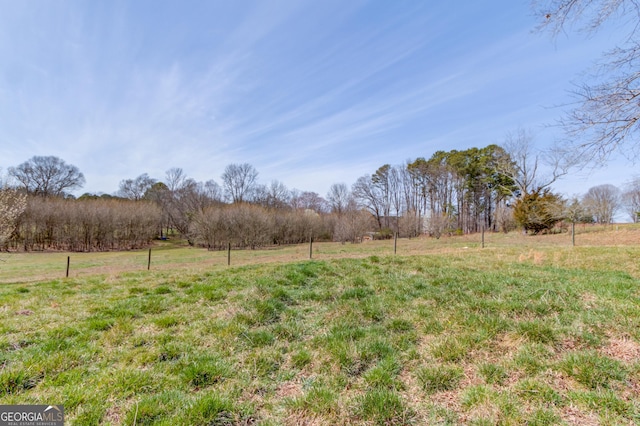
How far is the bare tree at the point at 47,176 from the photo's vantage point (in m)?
37.1

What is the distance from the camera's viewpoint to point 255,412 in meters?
2.08

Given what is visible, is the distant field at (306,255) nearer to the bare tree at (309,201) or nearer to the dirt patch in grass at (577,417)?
the dirt patch in grass at (577,417)

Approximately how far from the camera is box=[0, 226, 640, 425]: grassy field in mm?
1997

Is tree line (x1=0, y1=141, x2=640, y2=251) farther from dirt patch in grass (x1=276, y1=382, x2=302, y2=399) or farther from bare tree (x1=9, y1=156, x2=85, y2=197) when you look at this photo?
dirt patch in grass (x1=276, y1=382, x2=302, y2=399)

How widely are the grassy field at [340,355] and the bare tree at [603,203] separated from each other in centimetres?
3080

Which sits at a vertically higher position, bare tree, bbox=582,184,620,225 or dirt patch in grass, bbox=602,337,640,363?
bare tree, bbox=582,184,620,225

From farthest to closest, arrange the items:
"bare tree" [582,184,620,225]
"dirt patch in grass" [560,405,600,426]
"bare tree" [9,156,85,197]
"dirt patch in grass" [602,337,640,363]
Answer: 1. "bare tree" [9,156,85,197]
2. "bare tree" [582,184,620,225]
3. "dirt patch in grass" [602,337,640,363]
4. "dirt patch in grass" [560,405,600,426]

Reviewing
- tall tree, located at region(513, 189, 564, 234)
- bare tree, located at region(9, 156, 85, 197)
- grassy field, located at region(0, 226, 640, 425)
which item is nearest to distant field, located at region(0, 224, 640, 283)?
tall tree, located at region(513, 189, 564, 234)

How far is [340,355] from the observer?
2.78 meters

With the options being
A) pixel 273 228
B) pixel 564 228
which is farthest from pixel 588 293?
pixel 273 228

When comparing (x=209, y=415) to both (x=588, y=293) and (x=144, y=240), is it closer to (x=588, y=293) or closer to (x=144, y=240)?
(x=588, y=293)

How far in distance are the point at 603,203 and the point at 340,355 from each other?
130 ft

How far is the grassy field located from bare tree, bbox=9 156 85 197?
158ft

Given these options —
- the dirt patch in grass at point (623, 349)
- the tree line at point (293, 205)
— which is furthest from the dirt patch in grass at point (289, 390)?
the tree line at point (293, 205)
